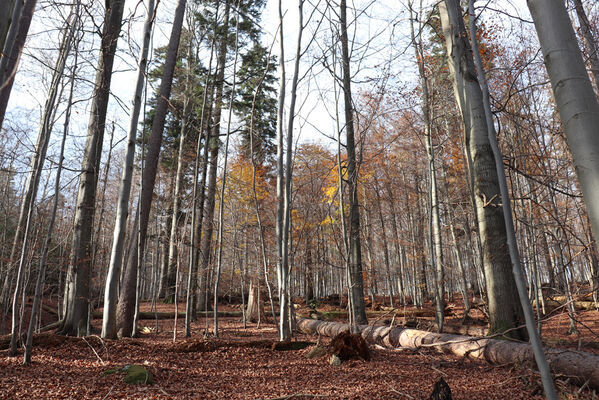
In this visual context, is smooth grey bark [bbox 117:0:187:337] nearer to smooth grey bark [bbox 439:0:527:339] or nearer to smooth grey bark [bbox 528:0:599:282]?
smooth grey bark [bbox 439:0:527:339]

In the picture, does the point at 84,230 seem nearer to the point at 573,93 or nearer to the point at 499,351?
the point at 499,351

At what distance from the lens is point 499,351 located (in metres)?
4.61

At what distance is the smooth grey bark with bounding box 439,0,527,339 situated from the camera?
15.4 feet

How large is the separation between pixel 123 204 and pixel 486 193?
5.39 metres

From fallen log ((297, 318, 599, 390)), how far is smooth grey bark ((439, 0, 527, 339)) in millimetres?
303

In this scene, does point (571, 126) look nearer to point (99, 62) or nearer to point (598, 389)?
→ point (598, 389)

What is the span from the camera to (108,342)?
505 cm

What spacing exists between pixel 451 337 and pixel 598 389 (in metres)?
2.40

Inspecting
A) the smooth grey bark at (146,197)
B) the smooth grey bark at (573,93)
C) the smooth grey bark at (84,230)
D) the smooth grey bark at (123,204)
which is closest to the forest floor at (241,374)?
the smooth grey bark at (123,204)

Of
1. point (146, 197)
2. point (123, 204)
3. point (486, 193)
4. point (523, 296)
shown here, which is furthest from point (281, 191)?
point (523, 296)

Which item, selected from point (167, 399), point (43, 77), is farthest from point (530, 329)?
point (43, 77)

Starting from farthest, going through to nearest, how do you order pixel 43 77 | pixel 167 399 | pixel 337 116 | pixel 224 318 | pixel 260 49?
pixel 224 318, pixel 260 49, pixel 43 77, pixel 337 116, pixel 167 399

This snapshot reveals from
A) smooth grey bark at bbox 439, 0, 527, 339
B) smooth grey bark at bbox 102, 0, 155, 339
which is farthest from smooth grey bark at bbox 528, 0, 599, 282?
smooth grey bark at bbox 102, 0, 155, 339

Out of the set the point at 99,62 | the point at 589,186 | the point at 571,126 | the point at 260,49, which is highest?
the point at 260,49
